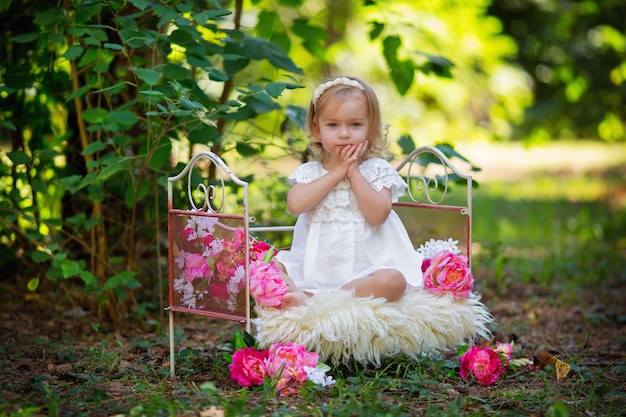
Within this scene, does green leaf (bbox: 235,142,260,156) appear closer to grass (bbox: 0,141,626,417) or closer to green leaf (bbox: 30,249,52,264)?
grass (bbox: 0,141,626,417)

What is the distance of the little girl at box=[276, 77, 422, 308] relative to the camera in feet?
10.1

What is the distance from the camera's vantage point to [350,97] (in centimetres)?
311

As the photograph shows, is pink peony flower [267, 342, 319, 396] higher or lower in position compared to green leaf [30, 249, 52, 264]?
lower

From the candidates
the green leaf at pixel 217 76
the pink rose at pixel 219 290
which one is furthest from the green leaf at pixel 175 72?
the pink rose at pixel 219 290

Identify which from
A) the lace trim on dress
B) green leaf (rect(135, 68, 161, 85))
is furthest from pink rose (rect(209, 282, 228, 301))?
green leaf (rect(135, 68, 161, 85))

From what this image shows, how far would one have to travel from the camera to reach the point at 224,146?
399 centimetres

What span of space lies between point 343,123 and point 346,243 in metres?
0.51

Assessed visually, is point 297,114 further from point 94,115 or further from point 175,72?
point 94,115

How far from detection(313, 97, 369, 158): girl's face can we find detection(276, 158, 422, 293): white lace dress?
0.15 metres

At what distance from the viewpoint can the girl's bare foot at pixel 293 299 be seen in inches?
→ 115

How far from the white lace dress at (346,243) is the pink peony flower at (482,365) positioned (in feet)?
1.30

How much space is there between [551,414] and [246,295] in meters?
1.18

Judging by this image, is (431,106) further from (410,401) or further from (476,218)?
(410,401)

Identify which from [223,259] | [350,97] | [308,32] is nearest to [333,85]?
[350,97]
